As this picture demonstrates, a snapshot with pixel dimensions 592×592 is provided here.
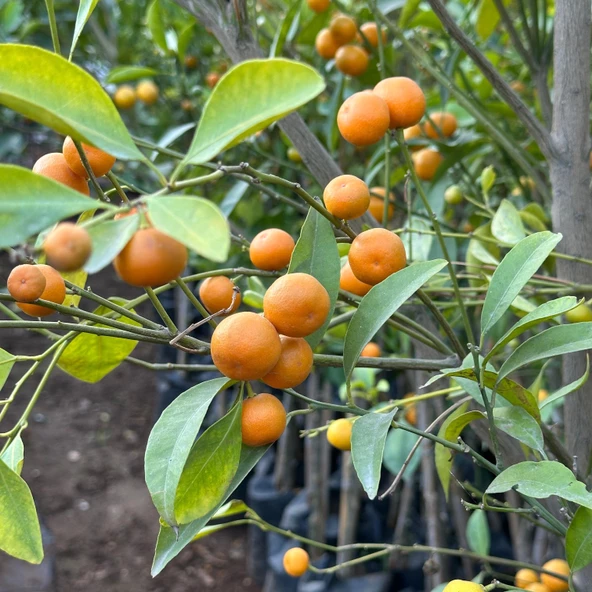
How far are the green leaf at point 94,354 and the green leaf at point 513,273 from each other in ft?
0.94

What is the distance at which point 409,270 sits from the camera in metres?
0.45

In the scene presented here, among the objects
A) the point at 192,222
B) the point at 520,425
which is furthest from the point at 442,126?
the point at 192,222

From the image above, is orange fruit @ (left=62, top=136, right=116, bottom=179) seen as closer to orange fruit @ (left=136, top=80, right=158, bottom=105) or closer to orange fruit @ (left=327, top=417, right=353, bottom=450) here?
orange fruit @ (left=327, top=417, right=353, bottom=450)

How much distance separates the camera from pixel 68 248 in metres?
0.26

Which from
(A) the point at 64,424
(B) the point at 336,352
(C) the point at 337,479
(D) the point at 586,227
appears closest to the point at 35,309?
(D) the point at 586,227

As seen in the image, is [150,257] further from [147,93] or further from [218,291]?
[147,93]

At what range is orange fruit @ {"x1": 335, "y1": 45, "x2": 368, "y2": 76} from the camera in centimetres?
96

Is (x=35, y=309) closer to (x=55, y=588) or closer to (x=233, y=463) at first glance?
(x=233, y=463)

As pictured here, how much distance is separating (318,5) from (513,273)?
0.69 metres

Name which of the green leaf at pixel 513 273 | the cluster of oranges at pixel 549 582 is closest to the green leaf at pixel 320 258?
the green leaf at pixel 513 273

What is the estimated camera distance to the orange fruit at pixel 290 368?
0.42m

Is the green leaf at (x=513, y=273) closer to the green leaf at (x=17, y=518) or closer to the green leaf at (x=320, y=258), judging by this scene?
the green leaf at (x=320, y=258)

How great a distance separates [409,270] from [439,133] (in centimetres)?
60

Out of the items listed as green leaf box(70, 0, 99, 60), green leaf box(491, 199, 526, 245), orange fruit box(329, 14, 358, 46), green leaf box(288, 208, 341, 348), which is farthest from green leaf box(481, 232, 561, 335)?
orange fruit box(329, 14, 358, 46)
